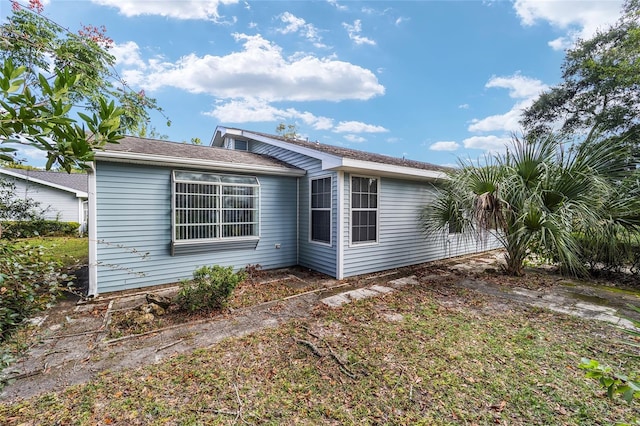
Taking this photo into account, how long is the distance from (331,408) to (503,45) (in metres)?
12.4

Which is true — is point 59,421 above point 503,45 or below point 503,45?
Result: below

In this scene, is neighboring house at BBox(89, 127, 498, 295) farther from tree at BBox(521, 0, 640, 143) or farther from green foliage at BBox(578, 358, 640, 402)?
tree at BBox(521, 0, 640, 143)

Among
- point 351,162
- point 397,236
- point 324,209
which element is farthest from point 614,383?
point 397,236

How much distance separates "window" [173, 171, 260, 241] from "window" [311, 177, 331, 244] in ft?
4.68

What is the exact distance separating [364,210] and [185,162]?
13.5 ft

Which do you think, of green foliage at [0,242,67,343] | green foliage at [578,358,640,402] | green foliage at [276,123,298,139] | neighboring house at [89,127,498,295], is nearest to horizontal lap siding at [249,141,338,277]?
neighboring house at [89,127,498,295]

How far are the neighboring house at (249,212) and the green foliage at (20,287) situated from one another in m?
3.61

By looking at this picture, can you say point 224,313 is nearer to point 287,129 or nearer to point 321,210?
point 321,210

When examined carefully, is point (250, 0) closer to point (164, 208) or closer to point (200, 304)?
point (164, 208)

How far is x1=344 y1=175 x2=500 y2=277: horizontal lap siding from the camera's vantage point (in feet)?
21.4

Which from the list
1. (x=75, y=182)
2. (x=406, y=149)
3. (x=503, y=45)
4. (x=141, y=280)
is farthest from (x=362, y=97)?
(x=75, y=182)

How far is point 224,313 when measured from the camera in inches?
171

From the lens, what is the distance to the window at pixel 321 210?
21.6ft

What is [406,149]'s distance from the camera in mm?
13914
